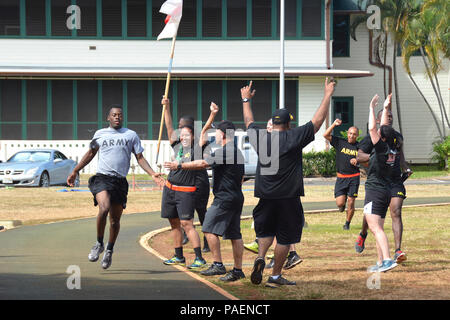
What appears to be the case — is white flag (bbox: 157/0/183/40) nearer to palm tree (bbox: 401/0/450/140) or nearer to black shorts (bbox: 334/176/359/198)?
black shorts (bbox: 334/176/359/198)

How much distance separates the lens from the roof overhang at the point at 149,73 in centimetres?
3481

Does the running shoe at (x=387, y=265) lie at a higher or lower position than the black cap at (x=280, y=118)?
lower

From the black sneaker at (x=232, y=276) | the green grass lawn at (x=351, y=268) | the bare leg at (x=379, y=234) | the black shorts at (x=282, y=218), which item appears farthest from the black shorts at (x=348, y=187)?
the black shorts at (x=282, y=218)

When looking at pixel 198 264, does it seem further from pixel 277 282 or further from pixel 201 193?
pixel 277 282

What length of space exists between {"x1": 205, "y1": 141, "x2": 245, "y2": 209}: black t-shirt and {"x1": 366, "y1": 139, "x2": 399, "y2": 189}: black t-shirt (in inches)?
72.2

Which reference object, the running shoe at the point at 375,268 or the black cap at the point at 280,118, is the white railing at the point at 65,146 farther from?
the black cap at the point at 280,118

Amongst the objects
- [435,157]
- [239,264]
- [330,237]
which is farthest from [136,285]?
[435,157]

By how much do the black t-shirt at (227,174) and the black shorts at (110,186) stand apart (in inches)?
54.1

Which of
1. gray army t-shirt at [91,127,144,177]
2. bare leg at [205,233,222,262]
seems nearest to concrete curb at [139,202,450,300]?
bare leg at [205,233,222,262]

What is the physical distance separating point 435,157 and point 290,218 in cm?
3114

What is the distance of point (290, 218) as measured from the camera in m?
9.93

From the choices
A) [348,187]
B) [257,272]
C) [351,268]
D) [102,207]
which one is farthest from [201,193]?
[348,187]

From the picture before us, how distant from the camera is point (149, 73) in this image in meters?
34.7
